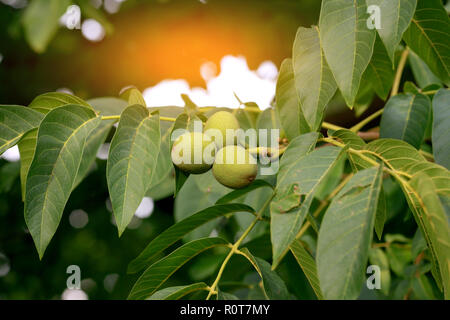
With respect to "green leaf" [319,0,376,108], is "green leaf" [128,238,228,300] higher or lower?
lower

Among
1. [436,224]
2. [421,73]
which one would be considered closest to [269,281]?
[436,224]

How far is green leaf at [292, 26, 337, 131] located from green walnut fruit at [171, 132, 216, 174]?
0.24m

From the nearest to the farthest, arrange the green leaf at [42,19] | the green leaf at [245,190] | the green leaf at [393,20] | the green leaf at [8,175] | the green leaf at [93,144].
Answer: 1. the green leaf at [393,20]
2. the green leaf at [245,190]
3. the green leaf at [93,144]
4. the green leaf at [42,19]
5. the green leaf at [8,175]

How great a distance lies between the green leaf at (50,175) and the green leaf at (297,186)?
1.37 ft

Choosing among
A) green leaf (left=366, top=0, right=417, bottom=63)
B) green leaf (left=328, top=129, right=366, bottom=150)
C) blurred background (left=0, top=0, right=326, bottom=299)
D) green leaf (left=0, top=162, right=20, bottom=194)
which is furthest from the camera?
blurred background (left=0, top=0, right=326, bottom=299)

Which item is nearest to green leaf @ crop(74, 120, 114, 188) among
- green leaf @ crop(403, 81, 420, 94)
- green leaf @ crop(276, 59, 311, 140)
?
green leaf @ crop(276, 59, 311, 140)

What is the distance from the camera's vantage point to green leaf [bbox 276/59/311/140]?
1.15m

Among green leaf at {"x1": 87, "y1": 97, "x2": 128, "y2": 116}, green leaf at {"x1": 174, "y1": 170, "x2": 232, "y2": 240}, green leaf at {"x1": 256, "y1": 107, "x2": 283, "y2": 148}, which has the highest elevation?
green leaf at {"x1": 87, "y1": 97, "x2": 128, "y2": 116}

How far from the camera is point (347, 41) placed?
0.92 m

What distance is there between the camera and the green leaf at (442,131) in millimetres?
1019

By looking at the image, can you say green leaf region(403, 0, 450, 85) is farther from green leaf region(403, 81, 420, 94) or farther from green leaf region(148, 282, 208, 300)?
green leaf region(148, 282, 208, 300)

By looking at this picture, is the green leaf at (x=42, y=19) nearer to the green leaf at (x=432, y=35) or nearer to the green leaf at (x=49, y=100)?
the green leaf at (x=49, y=100)

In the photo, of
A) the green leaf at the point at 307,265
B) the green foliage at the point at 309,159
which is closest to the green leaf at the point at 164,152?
the green foliage at the point at 309,159
